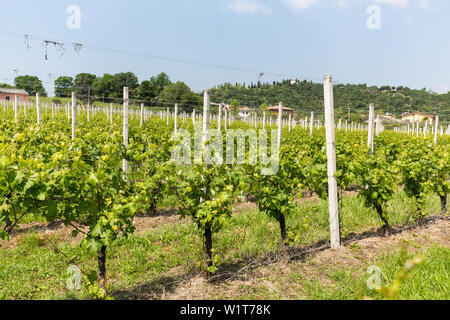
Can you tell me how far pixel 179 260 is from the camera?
452cm

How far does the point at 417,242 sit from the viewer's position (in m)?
5.11

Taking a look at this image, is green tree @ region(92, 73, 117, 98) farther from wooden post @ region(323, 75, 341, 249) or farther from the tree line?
wooden post @ region(323, 75, 341, 249)

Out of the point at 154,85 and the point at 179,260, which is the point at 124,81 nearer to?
the point at 154,85

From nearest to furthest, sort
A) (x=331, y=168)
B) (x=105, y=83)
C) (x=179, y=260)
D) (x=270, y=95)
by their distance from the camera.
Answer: (x=179, y=260) < (x=331, y=168) < (x=270, y=95) < (x=105, y=83)

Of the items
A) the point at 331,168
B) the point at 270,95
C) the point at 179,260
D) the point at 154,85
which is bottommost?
the point at 179,260

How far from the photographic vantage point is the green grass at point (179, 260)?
11.9ft

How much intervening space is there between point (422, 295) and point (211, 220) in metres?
2.35

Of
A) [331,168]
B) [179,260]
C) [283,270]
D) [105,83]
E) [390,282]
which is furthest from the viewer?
[105,83]

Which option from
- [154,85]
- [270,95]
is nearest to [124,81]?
[154,85]

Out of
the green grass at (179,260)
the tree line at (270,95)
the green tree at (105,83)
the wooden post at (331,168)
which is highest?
the green tree at (105,83)

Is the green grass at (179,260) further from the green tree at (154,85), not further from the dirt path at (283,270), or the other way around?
the green tree at (154,85)

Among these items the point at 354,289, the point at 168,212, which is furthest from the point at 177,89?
the point at 354,289

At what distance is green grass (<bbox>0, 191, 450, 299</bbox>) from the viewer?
3.63 m

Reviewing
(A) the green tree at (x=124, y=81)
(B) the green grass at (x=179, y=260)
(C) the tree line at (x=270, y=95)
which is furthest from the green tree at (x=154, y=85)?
(B) the green grass at (x=179, y=260)
